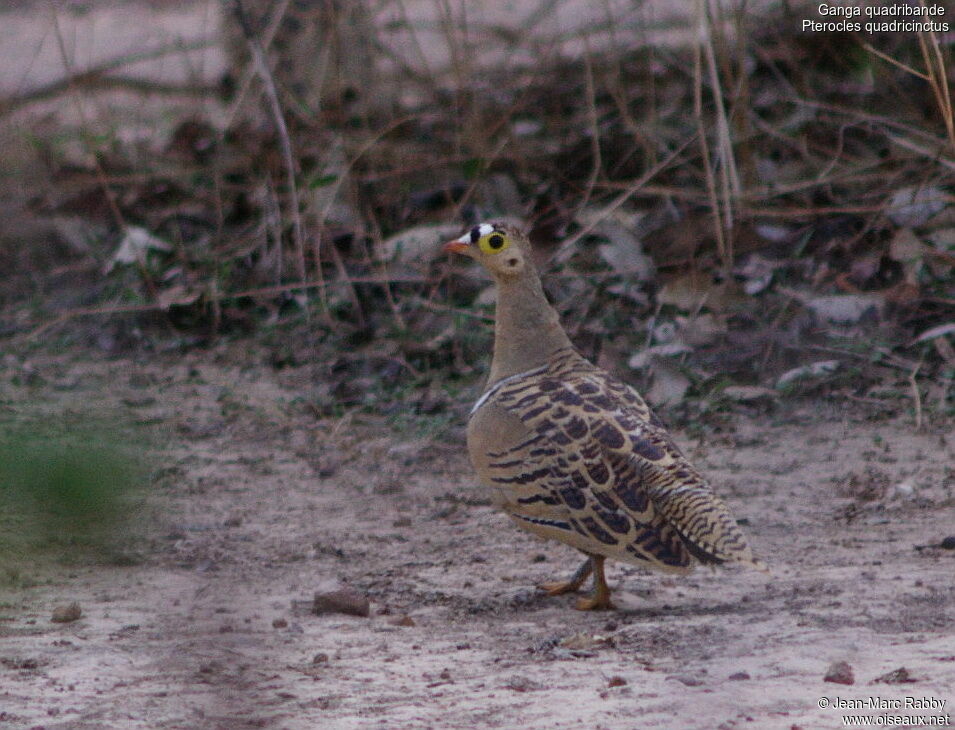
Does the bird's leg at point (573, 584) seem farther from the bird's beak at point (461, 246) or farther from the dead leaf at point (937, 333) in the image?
the dead leaf at point (937, 333)

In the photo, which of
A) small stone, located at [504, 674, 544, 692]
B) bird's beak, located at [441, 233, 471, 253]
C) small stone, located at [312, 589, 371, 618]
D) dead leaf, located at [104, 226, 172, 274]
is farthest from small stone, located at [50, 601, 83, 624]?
dead leaf, located at [104, 226, 172, 274]

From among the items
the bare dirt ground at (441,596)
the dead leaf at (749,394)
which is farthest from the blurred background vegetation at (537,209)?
the bare dirt ground at (441,596)

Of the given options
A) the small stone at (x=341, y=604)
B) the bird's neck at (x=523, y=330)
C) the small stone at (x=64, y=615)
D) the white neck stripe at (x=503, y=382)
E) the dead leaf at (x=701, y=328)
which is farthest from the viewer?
the dead leaf at (x=701, y=328)

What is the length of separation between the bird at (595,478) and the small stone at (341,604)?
510 millimetres

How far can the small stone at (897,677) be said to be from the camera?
8.75 ft

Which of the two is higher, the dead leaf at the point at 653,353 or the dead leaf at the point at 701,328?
the dead leaf at the point at 701,328

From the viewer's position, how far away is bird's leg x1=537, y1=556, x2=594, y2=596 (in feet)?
12.2

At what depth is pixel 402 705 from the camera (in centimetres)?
277

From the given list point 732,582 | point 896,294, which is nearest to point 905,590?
point 732,582

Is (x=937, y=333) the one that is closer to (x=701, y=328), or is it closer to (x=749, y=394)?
(x=749, y=394)

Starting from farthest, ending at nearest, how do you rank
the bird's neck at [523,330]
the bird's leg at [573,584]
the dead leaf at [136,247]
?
the dead leaf at [136,247] → the bird's neck at [523,330] → the bird's leg at [573,584]

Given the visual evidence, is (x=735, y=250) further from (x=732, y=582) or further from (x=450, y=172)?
(x=732, y=582)

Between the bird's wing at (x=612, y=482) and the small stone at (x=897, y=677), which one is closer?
the small stone at (x=897, y=677)

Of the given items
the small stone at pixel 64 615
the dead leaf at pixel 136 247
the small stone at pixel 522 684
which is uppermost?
the dead leaf at pixel 136 247
